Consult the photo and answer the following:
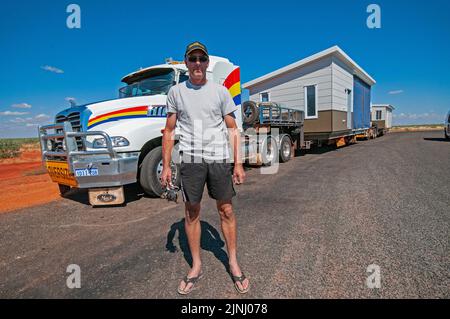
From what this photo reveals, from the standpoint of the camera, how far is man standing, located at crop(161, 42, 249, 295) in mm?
2189

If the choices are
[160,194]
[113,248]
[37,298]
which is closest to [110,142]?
[160,194]

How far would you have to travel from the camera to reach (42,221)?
4.20m

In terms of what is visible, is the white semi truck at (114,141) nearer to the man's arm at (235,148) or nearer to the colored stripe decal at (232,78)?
the colored stripe decal at (232,78)

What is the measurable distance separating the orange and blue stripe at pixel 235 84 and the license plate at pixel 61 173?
412 cm

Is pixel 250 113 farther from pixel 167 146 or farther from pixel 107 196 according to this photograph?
pixel 167 146

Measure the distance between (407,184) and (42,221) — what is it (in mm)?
7099

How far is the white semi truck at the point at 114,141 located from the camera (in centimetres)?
439

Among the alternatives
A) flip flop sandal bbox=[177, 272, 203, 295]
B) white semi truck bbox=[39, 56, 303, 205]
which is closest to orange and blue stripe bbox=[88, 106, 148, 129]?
white semi truck bbox=[39, 56, 303, 205]

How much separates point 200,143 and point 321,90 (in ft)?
39.1

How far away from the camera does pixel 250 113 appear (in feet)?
26.4

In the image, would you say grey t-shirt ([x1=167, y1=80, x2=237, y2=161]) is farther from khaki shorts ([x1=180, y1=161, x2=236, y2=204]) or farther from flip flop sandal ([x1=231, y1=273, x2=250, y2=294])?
flip flop sandal ([x1=231, y1=273, x2=250, y2=294])

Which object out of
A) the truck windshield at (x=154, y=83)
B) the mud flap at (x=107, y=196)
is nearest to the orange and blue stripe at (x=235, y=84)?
the truck windshield at (x=154, y=83)

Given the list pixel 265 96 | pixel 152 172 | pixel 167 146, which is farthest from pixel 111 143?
pixel 265 96

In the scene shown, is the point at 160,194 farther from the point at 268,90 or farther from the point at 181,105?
the point at 268,90
